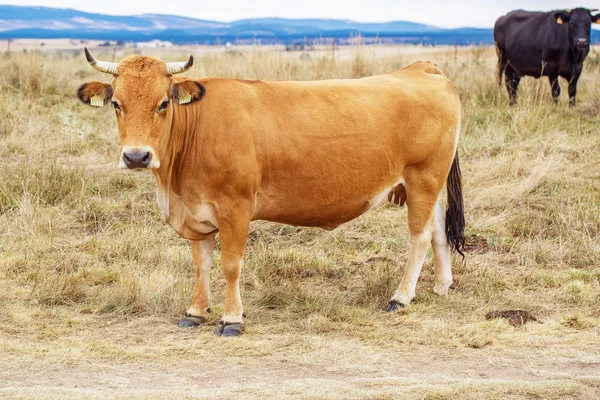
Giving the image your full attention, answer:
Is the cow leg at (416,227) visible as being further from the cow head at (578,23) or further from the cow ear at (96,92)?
the cow head at (578,23)

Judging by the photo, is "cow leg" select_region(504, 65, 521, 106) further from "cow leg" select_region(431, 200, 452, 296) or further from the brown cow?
the brown cow

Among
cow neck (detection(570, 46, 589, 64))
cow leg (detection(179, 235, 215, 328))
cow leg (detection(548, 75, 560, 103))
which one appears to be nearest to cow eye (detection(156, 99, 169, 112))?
cow leg (detection(179, 235, 215, 328))

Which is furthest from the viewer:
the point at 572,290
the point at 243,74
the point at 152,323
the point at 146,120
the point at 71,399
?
the point at 243,74

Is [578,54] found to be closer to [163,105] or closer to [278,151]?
[278,151]

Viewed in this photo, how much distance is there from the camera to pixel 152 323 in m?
6.19

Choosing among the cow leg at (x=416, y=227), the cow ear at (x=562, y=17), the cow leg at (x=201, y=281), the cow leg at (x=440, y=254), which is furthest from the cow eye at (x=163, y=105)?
the cow ear at (x=562, y=17)

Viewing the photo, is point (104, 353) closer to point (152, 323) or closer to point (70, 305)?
point (152, 323)

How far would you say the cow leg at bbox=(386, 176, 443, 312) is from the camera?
662cm

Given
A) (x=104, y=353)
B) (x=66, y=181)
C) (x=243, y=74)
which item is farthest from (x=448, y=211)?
(x=243, y=74)

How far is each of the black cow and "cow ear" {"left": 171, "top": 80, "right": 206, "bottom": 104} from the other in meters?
9.27

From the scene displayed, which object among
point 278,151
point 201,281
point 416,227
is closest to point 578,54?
point 416,227

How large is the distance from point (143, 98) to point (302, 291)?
2.07 metres

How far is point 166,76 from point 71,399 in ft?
7.20

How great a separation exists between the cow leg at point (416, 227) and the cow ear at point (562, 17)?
9813 millimetres
